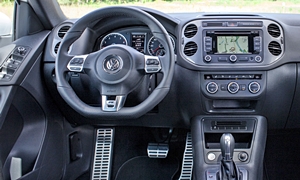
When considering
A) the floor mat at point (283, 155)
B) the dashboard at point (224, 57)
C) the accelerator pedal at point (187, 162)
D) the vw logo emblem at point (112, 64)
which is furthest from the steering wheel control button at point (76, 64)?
the floor mat at point (283, 155)

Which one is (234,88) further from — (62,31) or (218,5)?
(62,31)

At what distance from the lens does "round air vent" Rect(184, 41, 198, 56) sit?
1849mm

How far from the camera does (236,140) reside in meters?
2.03

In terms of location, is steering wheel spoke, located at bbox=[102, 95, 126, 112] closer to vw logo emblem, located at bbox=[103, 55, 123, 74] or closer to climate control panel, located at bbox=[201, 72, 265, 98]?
vw logo emblem, located at bbox=[103, 55, 123, 74]

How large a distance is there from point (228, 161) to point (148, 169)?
816mm

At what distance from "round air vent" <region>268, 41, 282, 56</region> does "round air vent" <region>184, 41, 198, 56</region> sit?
14.9 inches

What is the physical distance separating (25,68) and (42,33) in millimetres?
318

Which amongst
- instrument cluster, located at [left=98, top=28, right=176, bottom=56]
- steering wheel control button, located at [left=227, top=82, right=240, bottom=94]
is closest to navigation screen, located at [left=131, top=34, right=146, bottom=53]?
instrument cluster, located at [left=98, top=28, right=176, bottom=56]

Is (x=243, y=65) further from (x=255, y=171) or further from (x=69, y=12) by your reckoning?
(x=69, y=12)

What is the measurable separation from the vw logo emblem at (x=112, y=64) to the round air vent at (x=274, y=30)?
807 mm

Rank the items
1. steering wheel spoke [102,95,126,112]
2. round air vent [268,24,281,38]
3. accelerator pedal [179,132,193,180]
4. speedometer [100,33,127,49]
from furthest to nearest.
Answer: accelerator pedal [179,132,193,180]
speedometer [100,33,127,49]
round air vent [268,24,281,38]
steering wheel spoke [102,95,126,112]

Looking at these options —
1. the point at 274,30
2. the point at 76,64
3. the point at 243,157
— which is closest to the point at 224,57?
the point at 274,30

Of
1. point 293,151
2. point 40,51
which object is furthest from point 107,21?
point 293,151

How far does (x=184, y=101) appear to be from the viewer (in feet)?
6.38
